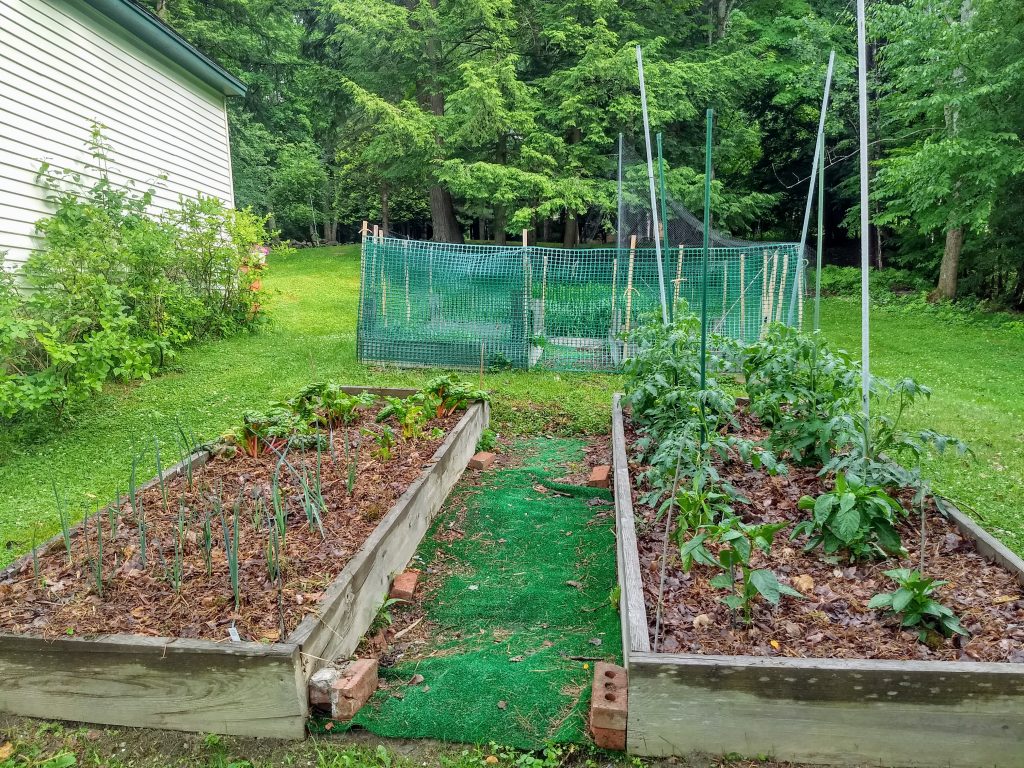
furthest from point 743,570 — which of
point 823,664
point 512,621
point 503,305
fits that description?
point 503,305

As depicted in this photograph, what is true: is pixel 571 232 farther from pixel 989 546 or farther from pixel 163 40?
pixel 989 546

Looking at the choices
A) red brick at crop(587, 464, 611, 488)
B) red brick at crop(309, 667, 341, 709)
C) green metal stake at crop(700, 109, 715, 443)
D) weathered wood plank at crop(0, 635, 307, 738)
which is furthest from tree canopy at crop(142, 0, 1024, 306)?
weathered wood plank at crop(0, 635, 307, 738)

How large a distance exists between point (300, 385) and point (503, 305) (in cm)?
241

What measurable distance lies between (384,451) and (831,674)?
2.65m

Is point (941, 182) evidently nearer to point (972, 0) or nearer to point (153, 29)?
point (972, 0)

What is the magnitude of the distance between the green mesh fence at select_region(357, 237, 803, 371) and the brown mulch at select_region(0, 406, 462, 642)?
4.07 metres

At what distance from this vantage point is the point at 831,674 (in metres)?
1.90

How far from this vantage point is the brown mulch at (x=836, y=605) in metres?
2.17

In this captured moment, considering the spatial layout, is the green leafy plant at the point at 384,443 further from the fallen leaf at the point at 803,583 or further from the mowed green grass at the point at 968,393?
the mowed green grass at the point at 968,393

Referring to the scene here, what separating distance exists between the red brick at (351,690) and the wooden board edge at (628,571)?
88 cm

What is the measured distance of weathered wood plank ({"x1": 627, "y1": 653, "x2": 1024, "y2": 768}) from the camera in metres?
1.87

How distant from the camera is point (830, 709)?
6.29ft

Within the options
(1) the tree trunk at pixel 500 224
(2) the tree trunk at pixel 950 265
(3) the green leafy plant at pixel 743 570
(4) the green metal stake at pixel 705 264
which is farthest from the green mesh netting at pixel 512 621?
(1) the tree trunk at pixel 500 224

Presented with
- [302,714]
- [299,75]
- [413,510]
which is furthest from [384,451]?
[299,75]
